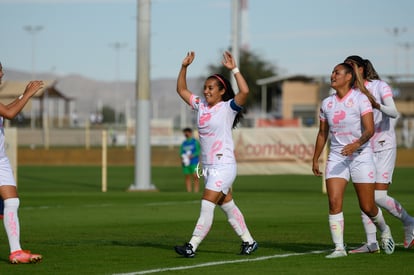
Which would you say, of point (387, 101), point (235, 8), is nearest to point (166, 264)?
point (387, 101)

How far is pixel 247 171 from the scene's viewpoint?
30.4 metres

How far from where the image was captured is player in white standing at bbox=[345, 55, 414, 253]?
12.5 m

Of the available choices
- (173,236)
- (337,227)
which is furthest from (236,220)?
(173,236)

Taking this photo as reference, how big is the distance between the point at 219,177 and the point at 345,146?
58.1 inches

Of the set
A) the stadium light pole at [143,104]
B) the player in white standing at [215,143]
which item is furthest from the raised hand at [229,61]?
the stadium light pole at [143,104]

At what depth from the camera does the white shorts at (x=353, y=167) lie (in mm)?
Result: 12047

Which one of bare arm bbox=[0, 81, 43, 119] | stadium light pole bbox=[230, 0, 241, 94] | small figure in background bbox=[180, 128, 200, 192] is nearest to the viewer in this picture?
bare arm bbox=[0, 81, 43, 119]

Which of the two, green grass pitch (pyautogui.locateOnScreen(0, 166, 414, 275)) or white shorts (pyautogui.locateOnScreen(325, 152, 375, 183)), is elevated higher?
white shorts (pyautogui.locateOnScreen(325, 152, 375, 183))

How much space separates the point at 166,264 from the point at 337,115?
2.60 m

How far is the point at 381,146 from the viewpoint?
12883mm

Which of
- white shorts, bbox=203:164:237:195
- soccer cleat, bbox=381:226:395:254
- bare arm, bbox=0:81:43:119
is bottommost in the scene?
soccer cleat, bbox=381:226:395:254

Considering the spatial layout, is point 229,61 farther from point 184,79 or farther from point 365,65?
point 365,65

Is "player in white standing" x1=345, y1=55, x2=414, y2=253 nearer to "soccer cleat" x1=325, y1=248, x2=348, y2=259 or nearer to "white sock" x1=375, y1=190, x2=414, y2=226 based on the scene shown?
"white sock" x1=375, y1=190, x2=414, y2=226

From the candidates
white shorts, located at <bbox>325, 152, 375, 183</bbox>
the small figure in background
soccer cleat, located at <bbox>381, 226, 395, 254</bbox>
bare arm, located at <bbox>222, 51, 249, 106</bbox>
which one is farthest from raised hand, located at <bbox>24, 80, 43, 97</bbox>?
the small figure in background
